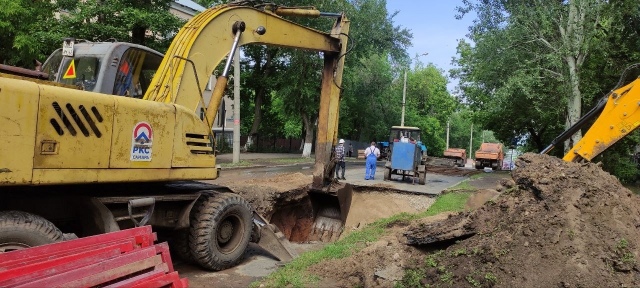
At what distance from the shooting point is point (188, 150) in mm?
6559

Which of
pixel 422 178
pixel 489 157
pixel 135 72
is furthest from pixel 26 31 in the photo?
pixel 489 157

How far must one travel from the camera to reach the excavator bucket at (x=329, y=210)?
11227mm

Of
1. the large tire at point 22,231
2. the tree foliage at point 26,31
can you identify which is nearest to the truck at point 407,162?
the tree foliage at point 26,31

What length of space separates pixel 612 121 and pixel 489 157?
30.3 meters

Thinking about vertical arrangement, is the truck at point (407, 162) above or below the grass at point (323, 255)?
above

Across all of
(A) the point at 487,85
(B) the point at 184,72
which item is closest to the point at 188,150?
(B) the point at 184,72

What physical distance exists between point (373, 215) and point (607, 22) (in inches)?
534

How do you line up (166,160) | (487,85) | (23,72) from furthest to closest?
(487,85), (166,160), (23,72)

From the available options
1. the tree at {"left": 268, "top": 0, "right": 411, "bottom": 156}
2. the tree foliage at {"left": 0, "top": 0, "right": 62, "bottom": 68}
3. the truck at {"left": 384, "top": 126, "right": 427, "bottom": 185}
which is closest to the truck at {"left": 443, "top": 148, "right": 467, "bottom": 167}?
the tree at {"left": 268, "top": 0, "right": 411, "bottom": 156}

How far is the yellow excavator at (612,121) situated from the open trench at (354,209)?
15.8 ft

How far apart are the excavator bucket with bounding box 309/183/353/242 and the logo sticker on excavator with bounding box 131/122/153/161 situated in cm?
571

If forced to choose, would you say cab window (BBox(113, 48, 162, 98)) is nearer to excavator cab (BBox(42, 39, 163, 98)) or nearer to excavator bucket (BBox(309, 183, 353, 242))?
excavator cab (BBox(42, 39, 163, 98))

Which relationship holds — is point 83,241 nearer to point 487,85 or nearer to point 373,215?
point 373,215

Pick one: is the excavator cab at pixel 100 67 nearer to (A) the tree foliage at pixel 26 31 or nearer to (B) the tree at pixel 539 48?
(A) the tree foliage at pixel 26 31
